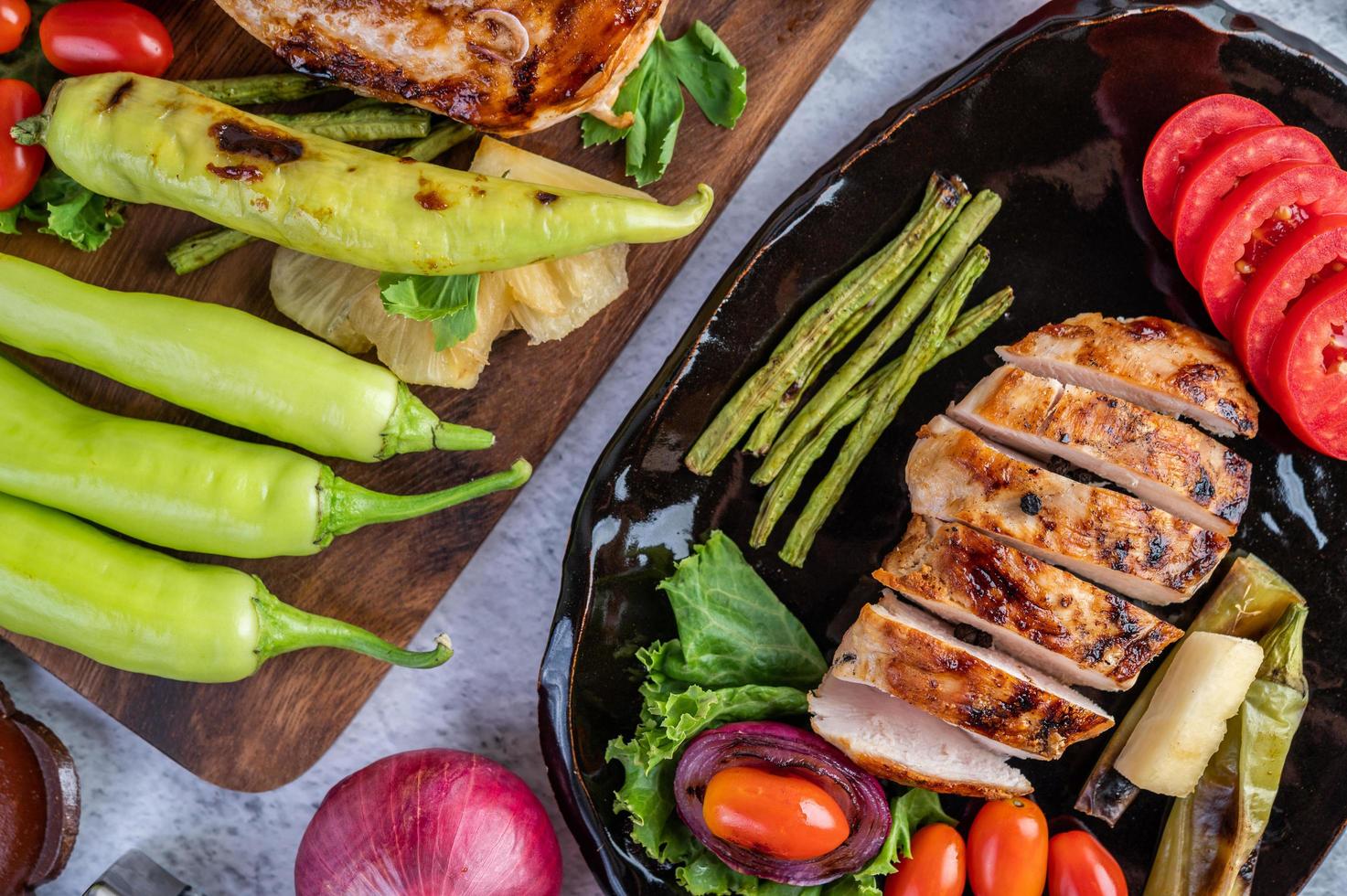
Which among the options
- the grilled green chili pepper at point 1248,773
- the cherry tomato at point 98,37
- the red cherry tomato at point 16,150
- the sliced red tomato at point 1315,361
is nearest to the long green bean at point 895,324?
the sliced red tomato at point 1315,361

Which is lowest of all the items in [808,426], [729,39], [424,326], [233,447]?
[233,447]

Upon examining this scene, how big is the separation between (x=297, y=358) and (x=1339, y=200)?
303 centimetres

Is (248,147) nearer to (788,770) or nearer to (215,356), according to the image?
(215,356)

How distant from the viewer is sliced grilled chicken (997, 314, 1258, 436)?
3010 millimetres

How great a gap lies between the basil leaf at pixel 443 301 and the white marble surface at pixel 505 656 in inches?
24.7

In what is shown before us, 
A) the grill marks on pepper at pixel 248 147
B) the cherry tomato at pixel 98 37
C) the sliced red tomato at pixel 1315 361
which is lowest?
the cherry tomato at pixel 98 37

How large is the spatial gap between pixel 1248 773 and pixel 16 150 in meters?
4.06

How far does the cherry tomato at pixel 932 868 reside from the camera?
3.11m

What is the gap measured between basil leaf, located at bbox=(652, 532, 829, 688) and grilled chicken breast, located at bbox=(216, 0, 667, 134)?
4.62 feet

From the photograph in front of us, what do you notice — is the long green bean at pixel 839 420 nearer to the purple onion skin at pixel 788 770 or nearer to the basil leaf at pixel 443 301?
the purple onion skin at pixel 788 770

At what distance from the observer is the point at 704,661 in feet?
10.2

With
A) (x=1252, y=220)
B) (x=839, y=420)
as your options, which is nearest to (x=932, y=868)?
(x=839, y=420)

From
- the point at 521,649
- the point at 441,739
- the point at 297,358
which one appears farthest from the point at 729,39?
the point at 441,739

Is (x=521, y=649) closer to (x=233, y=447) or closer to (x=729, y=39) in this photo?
(x=233, y=447)
